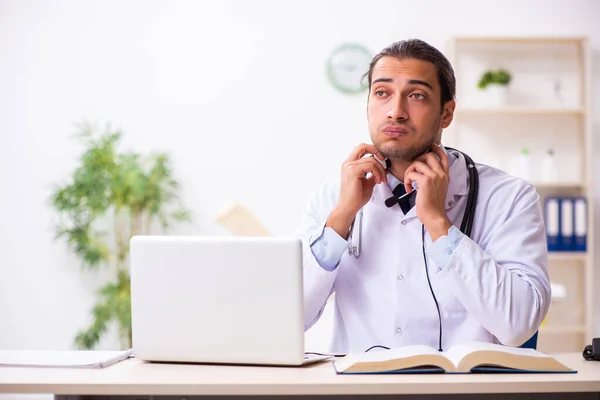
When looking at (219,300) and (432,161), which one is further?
(432,161)

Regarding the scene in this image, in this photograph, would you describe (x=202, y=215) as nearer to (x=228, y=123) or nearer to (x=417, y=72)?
(x=228, y=123)

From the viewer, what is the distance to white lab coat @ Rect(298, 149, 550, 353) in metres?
1.71

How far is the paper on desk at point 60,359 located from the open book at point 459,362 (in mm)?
524

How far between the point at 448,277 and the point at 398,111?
48 cm

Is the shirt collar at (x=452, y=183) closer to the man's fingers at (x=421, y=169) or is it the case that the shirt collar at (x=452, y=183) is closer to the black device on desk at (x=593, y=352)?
the man's fingers at (x=421, y=169)

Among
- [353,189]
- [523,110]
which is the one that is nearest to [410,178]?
[353,189]

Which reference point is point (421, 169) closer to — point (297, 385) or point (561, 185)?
point (297, 385)

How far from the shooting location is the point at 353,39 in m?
4.38

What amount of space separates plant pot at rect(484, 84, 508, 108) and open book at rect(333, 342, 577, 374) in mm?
3017

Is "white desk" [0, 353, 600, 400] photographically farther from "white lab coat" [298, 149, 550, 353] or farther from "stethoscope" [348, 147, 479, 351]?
"stethoscope" [348, 147, 479, 351]

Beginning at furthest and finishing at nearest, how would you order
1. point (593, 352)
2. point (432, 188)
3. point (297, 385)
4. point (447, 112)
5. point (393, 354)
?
point (447, 112) → point (432, 188) → point (593, 352) → point (393, 354) → point (297, 385)

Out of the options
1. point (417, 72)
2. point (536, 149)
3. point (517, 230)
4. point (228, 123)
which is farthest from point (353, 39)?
point (517, 230)

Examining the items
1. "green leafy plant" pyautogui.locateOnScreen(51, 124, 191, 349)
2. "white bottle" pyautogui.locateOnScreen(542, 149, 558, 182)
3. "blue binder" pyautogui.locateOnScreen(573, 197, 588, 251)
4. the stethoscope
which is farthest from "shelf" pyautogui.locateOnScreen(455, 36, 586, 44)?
the stethoscope

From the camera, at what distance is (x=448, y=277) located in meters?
1.72
